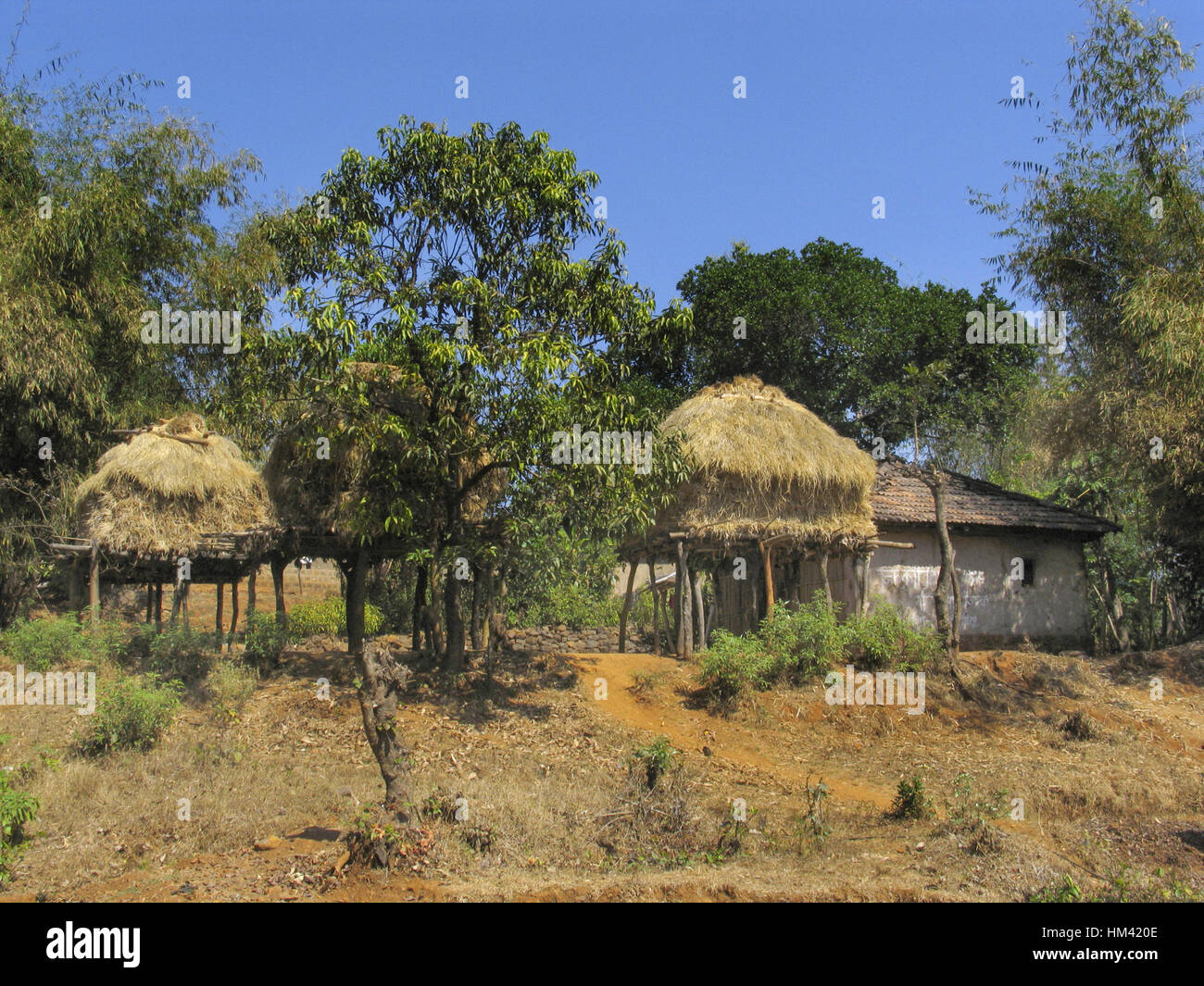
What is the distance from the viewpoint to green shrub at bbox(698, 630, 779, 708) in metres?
11.1

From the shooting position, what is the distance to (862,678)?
11539mm

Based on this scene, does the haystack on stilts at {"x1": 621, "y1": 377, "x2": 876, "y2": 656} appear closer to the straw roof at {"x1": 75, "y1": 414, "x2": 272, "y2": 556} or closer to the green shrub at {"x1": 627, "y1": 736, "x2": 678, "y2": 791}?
the green shrub at {"x1": 627, "y1": 736, "x2": 678, "y2": 791}

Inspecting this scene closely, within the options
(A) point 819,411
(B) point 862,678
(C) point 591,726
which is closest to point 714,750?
(C) point 591,726

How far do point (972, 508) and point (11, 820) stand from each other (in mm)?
14444

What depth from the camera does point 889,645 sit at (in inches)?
467

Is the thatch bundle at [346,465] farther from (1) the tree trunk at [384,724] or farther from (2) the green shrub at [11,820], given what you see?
(2) the green shrub at [11,820]

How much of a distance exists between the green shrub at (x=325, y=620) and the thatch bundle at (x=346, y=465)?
666 centimetres

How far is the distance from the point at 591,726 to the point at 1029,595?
9807mm

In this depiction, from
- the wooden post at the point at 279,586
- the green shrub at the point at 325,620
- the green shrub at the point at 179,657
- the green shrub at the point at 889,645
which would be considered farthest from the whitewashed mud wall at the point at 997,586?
the green shrub at the point at 179,657

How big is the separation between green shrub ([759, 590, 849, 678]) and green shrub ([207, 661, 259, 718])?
6101 mm

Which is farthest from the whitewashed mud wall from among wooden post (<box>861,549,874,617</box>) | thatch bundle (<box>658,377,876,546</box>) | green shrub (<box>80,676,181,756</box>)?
green shrub (<box>80,676,181,756</box>)

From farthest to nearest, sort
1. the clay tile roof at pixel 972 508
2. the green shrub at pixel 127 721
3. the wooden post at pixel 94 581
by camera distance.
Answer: the clay tile roof at pixel 972 508, the wooden post at pixel 94 581, the green shrub at pixel 127 721

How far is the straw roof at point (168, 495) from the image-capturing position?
39.0 feet

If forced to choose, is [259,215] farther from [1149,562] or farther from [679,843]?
[1149,562]
